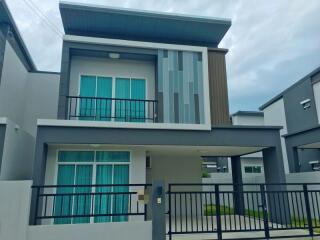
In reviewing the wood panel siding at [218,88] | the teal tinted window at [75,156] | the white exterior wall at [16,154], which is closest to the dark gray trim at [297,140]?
the wood panel siding at [218,88]

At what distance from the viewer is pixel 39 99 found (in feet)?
40.3

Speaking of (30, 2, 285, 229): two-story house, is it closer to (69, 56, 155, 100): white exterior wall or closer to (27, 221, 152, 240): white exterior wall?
(69, 56, 155, 100): white exterior wall

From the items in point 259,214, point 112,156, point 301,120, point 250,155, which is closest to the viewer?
point 259,214

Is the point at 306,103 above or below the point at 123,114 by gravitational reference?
above

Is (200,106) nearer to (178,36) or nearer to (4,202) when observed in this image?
(178,36)

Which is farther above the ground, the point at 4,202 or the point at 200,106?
the point at 200,106

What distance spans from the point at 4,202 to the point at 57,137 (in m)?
2.39

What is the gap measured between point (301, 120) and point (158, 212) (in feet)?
45.6

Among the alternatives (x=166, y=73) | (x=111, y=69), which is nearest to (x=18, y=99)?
(x=111, y=69)

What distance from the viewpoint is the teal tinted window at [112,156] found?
8.65m

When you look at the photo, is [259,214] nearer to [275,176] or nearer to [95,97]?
[275,176]

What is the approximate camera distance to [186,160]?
11570mm

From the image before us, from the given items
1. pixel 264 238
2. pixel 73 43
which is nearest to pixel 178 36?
pixel 73 43

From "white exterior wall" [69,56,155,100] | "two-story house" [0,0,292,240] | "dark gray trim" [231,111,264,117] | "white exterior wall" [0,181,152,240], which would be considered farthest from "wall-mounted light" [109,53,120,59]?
"dark gray trim" [231,111,264,117]
